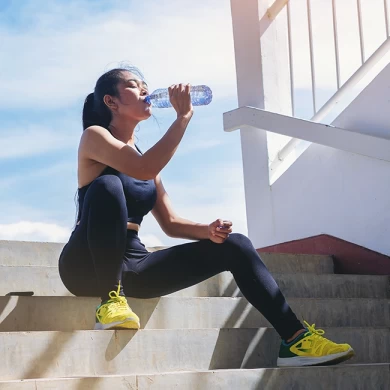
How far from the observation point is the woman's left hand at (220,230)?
293 cm

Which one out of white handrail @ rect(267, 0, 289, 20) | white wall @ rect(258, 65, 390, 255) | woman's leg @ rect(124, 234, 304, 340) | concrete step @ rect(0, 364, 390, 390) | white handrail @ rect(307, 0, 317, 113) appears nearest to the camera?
concrete step @ rect(0, 364, 390, 390)

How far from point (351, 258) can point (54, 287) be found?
1.72 meters

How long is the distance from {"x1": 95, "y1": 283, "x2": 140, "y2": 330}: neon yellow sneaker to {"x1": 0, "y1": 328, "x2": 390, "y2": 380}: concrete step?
2 cm

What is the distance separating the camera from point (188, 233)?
317cm

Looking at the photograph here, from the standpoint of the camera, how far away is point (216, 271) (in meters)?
3.01

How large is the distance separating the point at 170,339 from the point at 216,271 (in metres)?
0.32

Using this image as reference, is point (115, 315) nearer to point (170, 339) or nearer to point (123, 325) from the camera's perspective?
point (123, 325)

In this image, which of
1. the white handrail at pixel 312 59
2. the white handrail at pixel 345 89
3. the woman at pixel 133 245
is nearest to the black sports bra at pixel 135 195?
the woman at pixel 133 245

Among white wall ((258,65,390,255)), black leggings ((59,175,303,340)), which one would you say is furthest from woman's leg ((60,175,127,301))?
white wall ((258,65,390,255))

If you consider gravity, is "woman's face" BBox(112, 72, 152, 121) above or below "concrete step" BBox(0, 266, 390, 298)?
above

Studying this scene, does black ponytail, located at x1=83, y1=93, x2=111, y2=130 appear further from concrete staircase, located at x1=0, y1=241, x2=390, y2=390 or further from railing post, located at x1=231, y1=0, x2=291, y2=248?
railing post, located at x1=231, y1=0, x2=291, y2=248

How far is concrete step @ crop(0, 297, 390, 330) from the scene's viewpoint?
9.12 feet

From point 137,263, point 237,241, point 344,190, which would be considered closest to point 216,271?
point 237,241

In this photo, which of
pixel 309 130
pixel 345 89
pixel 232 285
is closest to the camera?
pixel 232 285
